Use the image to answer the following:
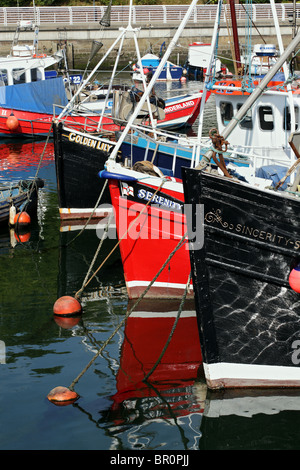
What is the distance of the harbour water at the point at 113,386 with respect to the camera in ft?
24.9

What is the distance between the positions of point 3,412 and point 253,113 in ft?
28.6

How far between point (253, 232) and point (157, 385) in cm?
254

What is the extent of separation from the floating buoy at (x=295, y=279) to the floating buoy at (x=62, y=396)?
3.04 metres

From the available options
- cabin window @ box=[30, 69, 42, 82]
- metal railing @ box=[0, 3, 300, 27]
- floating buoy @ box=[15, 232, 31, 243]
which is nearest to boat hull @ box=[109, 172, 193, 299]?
floating buoy @ box=[15, 232, 31, 243]

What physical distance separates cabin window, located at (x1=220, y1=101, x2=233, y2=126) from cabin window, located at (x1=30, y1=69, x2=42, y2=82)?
1658 cm

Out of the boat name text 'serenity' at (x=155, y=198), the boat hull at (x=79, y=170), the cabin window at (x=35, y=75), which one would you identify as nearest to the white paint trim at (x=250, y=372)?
the boat name text 'serenity' at (x=155, y=198)

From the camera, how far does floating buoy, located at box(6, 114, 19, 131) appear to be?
1080 inches

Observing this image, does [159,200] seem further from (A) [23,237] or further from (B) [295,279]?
(A) [23,237]

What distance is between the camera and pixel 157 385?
28.9ft

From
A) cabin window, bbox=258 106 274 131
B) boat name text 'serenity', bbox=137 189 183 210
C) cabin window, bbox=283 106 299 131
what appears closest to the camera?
boat name text 'serenity', bbox=137 189 183 210

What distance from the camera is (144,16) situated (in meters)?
46.7

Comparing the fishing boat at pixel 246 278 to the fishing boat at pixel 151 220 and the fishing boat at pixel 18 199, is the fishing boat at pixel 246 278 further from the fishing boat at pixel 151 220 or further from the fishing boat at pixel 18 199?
the fishing boat at pixel 18 199

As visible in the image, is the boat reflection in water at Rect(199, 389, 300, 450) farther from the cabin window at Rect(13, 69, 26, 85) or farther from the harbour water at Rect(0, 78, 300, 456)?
the cabin window at Rect(13, 69, 26, 85)

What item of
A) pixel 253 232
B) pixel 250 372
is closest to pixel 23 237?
pixel 250 372
